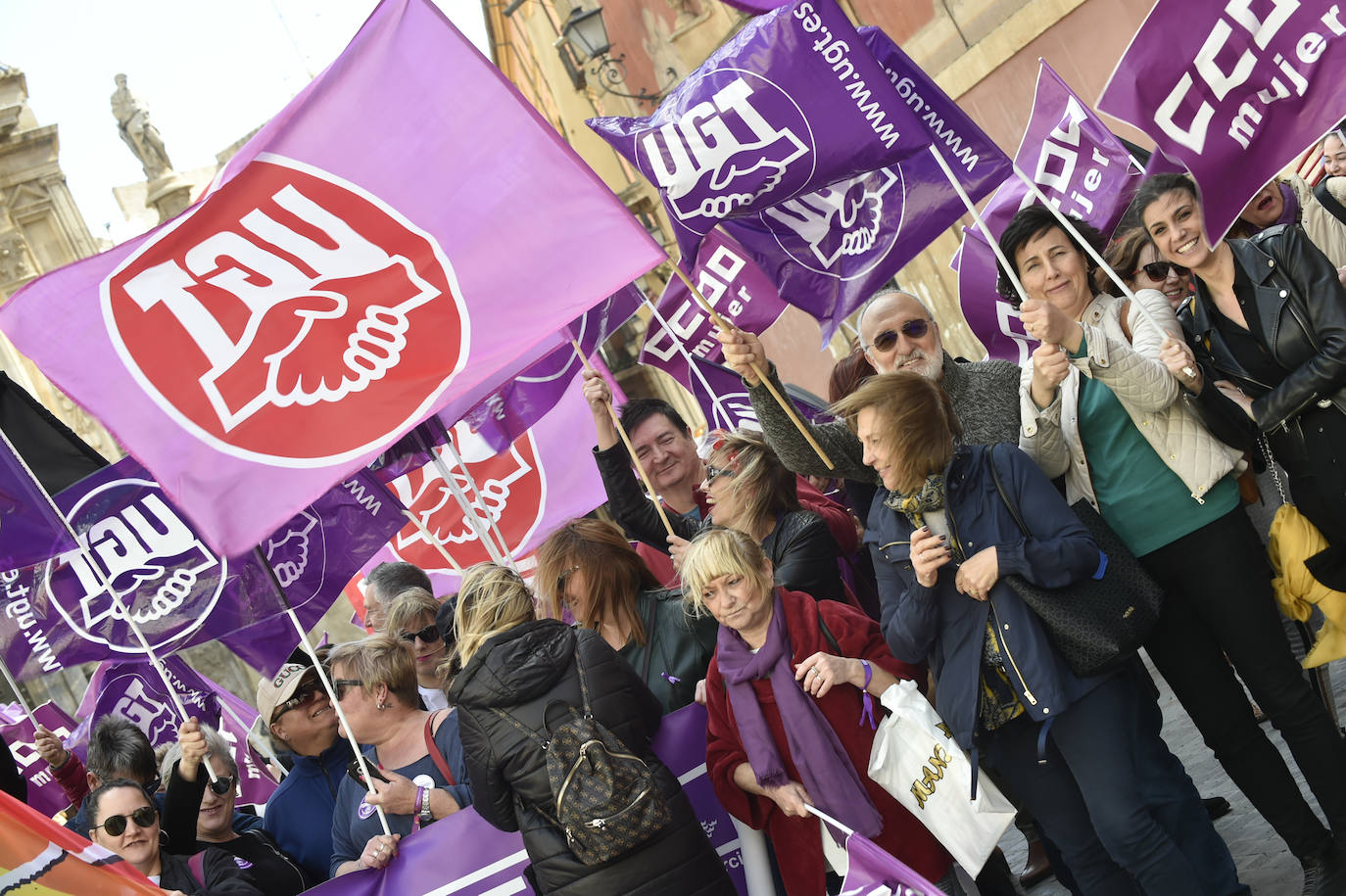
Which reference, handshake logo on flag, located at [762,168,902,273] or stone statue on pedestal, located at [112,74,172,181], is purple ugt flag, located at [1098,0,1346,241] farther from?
stone statue on pedestal, located at [112,74,172,181]

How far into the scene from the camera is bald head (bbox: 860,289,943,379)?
4.61 metres

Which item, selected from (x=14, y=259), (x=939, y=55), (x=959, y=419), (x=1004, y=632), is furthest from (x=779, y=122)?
(x=14, y=259)

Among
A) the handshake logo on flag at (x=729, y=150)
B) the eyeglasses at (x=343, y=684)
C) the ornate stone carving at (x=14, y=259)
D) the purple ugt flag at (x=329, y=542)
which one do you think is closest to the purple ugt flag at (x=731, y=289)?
the purple ugt flag at (x=329, y=542)

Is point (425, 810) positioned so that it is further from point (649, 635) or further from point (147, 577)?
point (147, 577)

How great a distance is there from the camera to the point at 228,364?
4.58 m

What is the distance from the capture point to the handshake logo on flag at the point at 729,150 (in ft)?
15.3

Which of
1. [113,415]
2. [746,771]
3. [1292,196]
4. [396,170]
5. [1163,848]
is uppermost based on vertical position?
[396,170]

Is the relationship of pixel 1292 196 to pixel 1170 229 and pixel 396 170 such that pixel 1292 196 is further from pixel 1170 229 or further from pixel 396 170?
pixel 396 170

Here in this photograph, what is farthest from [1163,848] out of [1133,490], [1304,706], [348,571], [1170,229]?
[348,571]

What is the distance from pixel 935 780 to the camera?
155 inches

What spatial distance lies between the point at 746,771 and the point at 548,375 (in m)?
3.87

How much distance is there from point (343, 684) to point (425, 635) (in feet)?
4.30

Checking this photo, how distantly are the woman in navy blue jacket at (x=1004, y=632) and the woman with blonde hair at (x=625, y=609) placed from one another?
104cm

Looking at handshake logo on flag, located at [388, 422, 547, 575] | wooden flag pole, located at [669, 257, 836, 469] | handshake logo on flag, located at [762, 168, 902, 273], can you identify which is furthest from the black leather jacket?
handshake logo on flag, located at [388, 422, 547, 575]
